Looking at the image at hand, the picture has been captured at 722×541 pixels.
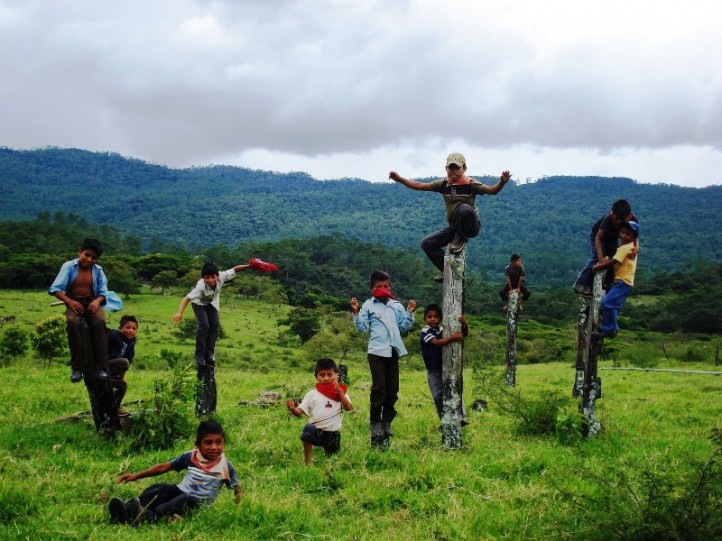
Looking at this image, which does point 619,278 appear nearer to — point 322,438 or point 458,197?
point 458,197

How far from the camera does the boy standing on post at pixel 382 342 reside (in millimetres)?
8078

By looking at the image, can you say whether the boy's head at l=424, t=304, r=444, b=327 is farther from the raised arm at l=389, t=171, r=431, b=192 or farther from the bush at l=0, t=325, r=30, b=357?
the bush at l=0, t=325, r=30, b=357

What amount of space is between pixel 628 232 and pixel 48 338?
22.2 m

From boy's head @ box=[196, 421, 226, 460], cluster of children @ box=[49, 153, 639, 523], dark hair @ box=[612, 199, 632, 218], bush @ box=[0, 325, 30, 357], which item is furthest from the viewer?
bush @ box=[0, 325, 30, 357]

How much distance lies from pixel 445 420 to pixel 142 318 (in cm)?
5088

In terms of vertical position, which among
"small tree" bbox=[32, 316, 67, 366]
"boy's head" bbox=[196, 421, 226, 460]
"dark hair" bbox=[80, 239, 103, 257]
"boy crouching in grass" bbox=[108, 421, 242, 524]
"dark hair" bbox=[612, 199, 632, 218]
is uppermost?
"dark hair" bbox=[612, 199, 632, 218]

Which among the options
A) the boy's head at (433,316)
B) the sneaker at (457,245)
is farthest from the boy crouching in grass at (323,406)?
the sneaker at (457,245)

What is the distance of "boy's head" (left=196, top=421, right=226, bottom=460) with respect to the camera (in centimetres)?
579

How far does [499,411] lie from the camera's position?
1019 cm

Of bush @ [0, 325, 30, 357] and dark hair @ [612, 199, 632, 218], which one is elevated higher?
dark hair @ [612, 199, 632, 218]

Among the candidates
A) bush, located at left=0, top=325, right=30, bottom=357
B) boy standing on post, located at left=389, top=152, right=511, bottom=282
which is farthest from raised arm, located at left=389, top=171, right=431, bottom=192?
bush, located at left=0, top=325, right=30, bottom=357

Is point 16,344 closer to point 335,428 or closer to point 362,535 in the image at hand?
point 335,428

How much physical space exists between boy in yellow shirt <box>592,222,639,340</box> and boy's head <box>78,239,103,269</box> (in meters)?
7.18

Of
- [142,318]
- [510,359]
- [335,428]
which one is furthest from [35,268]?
[335,428]
